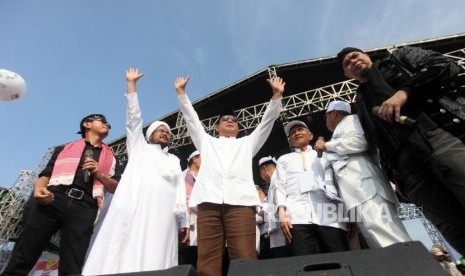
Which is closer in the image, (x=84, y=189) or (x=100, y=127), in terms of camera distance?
(x=84, y=189)

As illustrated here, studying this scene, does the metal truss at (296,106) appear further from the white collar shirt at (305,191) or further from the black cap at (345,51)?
the black cap at (345,51)

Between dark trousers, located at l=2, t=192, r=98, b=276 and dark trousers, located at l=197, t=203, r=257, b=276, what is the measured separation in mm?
858

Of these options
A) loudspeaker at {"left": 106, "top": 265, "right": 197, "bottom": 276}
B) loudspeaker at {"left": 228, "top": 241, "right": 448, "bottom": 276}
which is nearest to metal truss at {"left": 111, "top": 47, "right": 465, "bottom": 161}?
loudspeaker at {"left": 228, "top": 241, "right": 448, "bottom": 276}

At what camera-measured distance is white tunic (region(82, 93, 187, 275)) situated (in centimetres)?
245

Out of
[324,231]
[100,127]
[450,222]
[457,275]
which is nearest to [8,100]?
[100,127]

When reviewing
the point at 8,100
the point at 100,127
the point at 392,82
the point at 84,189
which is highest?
the point at 8,100

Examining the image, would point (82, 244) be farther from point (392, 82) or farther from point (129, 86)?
point (392, 82)

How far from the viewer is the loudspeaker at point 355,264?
47.1 inches

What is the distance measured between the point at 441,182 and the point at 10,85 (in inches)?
171

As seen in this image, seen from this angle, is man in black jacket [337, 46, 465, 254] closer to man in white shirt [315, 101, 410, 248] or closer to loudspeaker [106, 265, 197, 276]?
man in white shirt [315, 101, 410, 248]

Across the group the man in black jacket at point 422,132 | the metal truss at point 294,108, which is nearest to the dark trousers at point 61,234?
the man in black jacket at point 422,132

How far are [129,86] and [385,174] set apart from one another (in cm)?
222

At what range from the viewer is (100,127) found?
3.28 m

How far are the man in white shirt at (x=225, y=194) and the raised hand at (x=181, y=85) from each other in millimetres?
63
